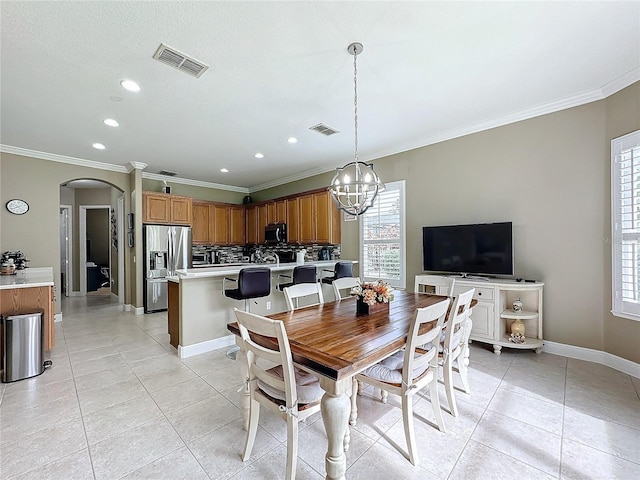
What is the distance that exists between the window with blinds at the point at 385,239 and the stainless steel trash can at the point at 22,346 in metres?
4.23

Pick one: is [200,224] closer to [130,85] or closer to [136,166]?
[136,166]

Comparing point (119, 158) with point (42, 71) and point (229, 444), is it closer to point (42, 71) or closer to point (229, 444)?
point (42, 71)

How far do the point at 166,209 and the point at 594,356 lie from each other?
271 inches

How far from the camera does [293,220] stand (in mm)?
6129

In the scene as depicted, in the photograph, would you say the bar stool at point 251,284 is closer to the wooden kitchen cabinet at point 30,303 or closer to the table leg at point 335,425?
the wooden kitchen cabinet at point 30,303

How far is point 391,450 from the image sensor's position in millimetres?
1825

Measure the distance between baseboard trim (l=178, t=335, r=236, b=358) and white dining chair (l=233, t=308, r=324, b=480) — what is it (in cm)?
195

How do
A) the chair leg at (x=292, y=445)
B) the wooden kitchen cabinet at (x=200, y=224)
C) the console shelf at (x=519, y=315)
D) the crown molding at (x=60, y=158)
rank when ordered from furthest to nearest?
1. the wooden kitchen cabinet at (x=200, y=224)
2. the crown molding at (x=60, y=158)
3. the console shelf at (x=519, y=315)
4. the chair leg at (x=292, y=445)

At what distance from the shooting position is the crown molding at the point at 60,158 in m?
4.47

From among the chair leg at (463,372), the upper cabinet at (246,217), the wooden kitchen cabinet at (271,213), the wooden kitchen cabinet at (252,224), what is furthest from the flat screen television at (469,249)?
the wooden kitchen cabinet at (252,224)

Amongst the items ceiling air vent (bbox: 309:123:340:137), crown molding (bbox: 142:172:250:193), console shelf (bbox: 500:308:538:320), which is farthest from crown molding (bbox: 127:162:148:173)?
console shelf (bbox: 500:308:538:320)

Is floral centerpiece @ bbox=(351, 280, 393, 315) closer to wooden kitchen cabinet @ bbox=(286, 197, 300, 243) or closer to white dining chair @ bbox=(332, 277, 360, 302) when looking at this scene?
white dining chair @ bbox=(332, 277, 360, 302)

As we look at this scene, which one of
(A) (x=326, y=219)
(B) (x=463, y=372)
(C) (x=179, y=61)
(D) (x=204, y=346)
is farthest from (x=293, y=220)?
(B) (x=463, y=372)

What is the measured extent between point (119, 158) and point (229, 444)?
5082 millimetres
